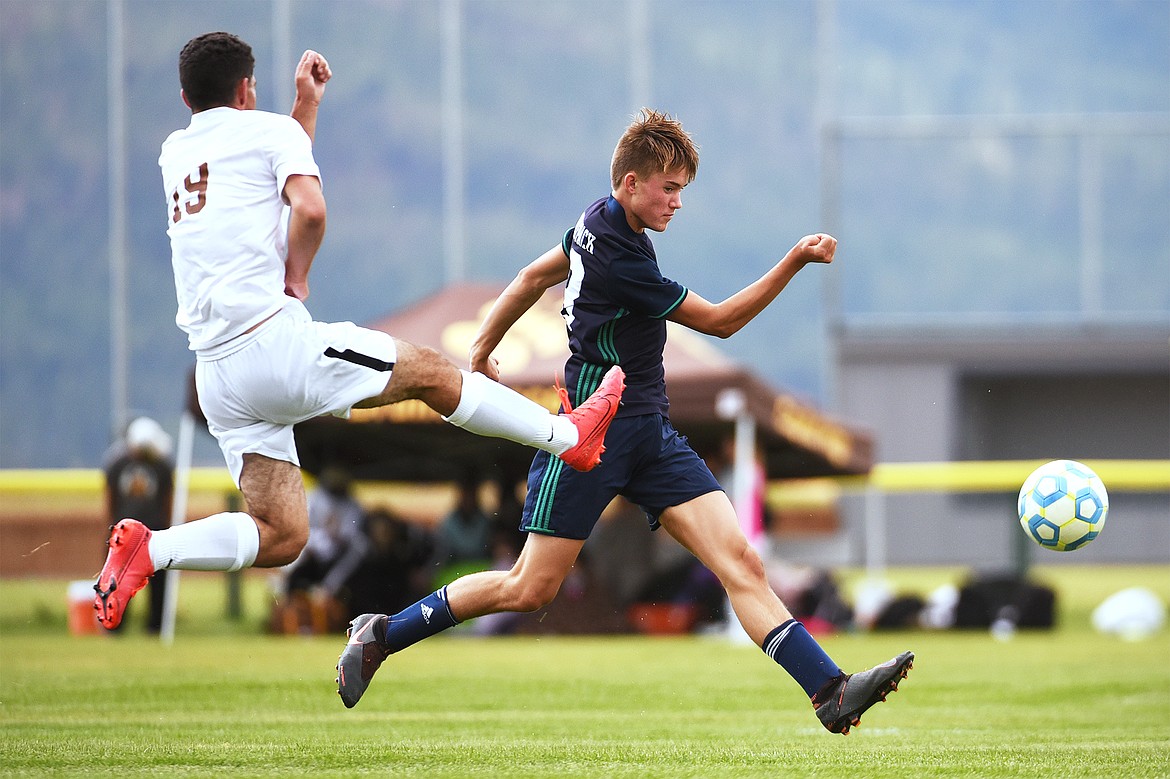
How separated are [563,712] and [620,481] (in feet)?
7.38

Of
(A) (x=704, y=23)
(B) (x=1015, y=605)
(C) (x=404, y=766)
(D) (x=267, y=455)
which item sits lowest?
(B) (x=1015, y=605)

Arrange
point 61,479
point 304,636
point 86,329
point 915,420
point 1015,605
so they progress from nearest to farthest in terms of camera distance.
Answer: point 304,636
point 1015,605
point 61,479
point 86,329
point 915,420

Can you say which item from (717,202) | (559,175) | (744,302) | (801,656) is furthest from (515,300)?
(717,202)

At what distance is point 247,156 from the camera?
5301mm

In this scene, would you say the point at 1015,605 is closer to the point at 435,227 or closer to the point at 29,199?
the point at 435,227

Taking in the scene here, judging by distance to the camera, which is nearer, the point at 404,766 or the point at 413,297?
the point at 404,766

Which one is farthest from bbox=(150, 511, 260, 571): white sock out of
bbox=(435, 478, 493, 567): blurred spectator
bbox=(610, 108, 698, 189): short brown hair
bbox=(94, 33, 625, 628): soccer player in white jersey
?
bbox=(435, 478, 493, 567): blurred spectator

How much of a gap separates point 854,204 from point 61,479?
12.7 metres

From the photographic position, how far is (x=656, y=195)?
5.66 m

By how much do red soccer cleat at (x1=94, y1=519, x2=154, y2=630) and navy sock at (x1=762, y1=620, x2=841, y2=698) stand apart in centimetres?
213

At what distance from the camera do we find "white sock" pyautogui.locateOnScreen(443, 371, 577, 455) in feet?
17.9

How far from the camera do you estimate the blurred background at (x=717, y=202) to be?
74.6 feet

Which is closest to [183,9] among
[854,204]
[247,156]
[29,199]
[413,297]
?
[29,199]

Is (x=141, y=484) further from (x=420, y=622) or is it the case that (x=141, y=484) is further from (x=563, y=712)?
(x=420, y=622)
